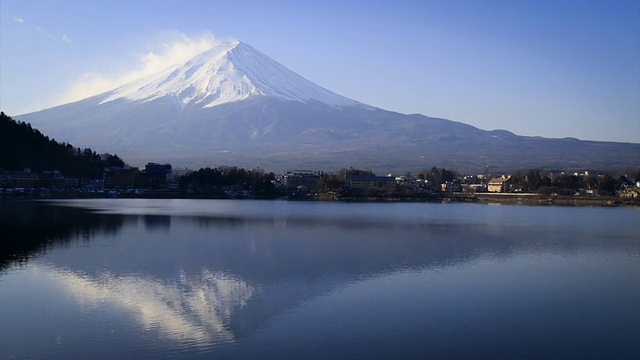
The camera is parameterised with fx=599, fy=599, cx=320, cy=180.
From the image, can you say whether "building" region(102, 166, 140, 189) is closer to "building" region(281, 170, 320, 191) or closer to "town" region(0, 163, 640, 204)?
"town" region(0, 163, 640, 204)

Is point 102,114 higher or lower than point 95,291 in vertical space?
higher

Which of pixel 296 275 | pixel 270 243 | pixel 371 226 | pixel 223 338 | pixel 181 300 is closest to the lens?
pixel 223 338

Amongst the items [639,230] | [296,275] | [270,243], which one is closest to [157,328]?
[296,275]

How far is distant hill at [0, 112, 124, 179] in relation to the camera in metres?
18.8

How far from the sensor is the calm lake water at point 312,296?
143 inches

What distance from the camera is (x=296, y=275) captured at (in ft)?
18.8

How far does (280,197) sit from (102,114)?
3705cm

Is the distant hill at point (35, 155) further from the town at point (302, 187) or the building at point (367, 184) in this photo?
the building at point (367, 184)

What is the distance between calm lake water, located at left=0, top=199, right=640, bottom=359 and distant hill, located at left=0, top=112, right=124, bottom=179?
11.2 meters

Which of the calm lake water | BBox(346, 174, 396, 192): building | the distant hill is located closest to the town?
BBox(346, 174, 396, 192): building

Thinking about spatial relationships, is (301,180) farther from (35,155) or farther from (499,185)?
(35,155)

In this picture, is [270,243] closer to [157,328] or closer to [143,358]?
[157,328]

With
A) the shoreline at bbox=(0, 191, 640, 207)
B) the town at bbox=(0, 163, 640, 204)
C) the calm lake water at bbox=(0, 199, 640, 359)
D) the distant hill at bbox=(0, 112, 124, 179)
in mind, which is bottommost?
the calm lake water at bbox=(0, 199, 640, 359)

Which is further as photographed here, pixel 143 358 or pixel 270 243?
pixel 270 243
